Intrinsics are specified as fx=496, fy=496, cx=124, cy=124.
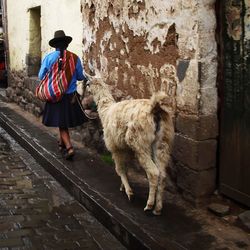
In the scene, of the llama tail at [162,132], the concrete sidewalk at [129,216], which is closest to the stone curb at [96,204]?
the concrete sidewalk at [129,216]

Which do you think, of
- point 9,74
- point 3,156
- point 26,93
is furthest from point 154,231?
point 9,74

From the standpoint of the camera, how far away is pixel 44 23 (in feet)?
32.3

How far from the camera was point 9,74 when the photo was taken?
13.2 meters

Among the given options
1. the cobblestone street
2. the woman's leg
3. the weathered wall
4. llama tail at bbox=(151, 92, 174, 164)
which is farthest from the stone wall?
the cobblestone street

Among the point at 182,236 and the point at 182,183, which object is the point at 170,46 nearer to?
the point at 182,183

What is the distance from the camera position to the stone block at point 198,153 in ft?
16.0

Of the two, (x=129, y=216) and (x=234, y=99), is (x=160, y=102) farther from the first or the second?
(x=129, y=216)

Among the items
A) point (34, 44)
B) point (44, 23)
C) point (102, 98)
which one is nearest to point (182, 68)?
point (102, 98)

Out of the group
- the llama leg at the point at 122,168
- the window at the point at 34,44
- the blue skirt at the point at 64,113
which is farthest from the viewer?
the window at the point at 34,44

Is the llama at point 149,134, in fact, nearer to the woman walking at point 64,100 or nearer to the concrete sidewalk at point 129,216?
the concrete sidewalk at point 129,216

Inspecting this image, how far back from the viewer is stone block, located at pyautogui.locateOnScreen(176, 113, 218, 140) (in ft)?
15.9

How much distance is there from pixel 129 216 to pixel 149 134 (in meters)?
0.81

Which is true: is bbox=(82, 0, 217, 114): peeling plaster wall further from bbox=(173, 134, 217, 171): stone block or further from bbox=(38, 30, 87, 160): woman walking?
bbox=(38, 30, 87, 160): woman walking

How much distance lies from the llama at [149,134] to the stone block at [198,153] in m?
0.28
